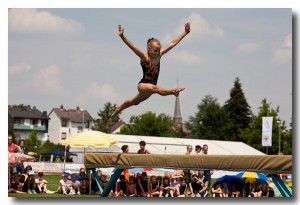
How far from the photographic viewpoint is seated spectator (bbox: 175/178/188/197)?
14044mm

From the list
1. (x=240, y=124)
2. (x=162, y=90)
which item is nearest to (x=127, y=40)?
(x=162, y=90)

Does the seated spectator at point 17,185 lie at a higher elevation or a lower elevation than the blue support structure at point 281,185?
lower

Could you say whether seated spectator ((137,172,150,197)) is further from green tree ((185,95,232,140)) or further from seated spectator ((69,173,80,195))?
green tree ((185,95,232,140))

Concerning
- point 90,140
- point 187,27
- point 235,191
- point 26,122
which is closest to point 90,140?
point 90,140

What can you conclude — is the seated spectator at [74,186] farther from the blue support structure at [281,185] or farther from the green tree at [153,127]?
the green tree at [153,127]

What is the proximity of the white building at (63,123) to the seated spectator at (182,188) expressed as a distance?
8176 cm

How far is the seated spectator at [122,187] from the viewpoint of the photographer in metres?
14.2

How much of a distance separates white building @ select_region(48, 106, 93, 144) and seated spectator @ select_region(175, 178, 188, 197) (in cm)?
8176

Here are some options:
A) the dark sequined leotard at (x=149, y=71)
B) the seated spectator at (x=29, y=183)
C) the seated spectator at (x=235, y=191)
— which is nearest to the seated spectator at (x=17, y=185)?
the seated spectator at (x=29, y=183)

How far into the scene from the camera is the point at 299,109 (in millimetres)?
11547

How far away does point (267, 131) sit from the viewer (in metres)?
34.5

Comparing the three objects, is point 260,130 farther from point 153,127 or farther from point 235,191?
point 235,191
